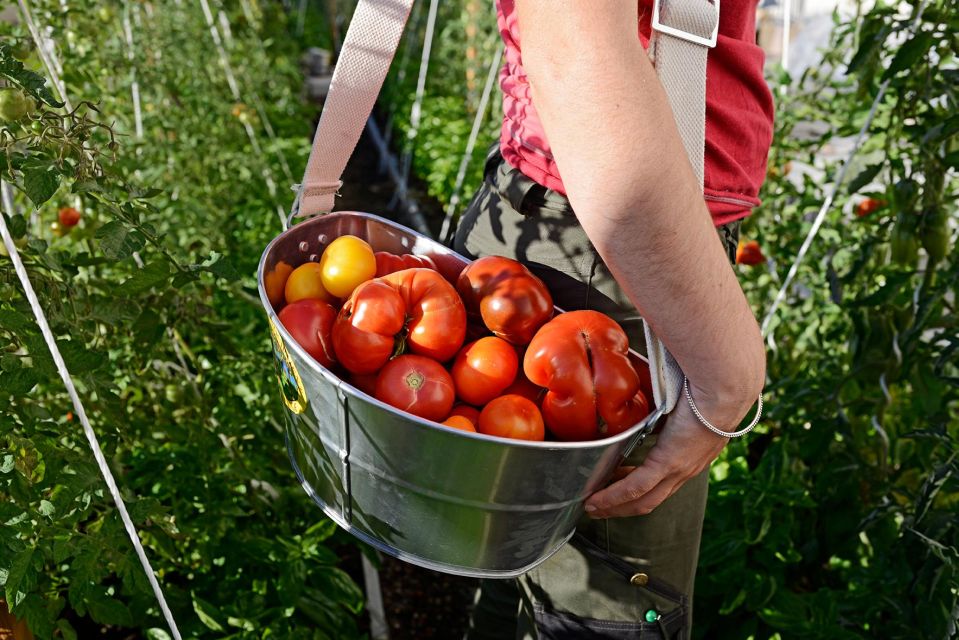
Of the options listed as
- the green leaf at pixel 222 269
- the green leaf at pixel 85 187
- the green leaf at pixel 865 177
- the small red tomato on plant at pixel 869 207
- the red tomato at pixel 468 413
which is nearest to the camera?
the red tomato at pixel 468 413

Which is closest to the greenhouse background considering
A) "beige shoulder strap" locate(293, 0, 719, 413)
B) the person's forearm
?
"beige shoulder strap" locate(293, 0, 719, 413)

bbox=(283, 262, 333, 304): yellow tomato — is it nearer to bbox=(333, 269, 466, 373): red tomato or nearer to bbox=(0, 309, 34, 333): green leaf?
bbox=(333, 269, 466, 373): red tomato

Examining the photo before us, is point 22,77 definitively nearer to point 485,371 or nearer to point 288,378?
point 288,378

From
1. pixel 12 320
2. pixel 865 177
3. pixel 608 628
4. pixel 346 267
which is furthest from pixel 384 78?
pixel 865 177

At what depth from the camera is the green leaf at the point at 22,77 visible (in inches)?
37.6

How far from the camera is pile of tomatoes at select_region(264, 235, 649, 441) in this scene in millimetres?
893

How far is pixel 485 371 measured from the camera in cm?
93

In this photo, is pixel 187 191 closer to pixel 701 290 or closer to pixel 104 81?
pixel 104 81

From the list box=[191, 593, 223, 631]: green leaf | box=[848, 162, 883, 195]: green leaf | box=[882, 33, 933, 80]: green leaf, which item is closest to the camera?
box=[191, 593, 223, 631]: green leaf

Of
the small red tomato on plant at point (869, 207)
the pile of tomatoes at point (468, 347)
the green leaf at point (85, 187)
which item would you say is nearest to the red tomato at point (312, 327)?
the pile of tomatoes at point (468, 347)

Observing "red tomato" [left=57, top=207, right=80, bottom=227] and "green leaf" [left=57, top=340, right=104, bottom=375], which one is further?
"red tomato" [left=57, top=207, right=80, bottom=227]

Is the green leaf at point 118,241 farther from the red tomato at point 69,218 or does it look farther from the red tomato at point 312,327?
the red tomato at point 69,218

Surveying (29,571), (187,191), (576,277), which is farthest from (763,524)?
(187,191)

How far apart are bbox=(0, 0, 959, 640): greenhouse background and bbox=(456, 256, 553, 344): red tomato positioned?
394 mm
